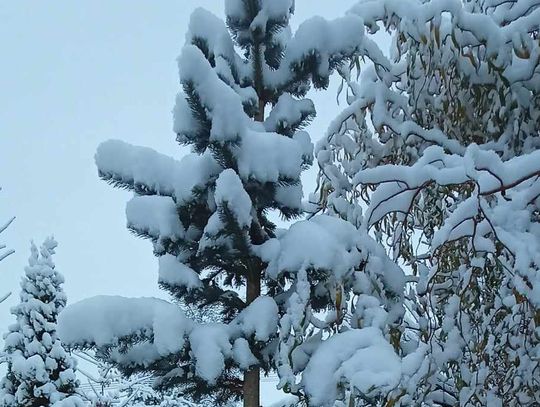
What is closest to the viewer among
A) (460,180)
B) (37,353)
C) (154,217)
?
(460,180)

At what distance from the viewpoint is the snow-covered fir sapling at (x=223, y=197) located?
93.4 inches

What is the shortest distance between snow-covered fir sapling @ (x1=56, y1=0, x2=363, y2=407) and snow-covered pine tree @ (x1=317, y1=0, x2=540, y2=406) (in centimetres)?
39

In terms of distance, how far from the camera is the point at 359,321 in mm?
2600

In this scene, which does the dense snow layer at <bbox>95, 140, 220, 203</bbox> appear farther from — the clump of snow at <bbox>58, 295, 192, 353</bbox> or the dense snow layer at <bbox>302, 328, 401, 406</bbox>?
the dense snow layer at <bbox>302, 328, 401, 406</bbox>

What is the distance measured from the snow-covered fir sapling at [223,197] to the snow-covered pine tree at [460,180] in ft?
1.28

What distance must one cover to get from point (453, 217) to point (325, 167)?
1.32 m

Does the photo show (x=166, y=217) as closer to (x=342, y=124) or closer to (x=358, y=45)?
(x=358, y=45)

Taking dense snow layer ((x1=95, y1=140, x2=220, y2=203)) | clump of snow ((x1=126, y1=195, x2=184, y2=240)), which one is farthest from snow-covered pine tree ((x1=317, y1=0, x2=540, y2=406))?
clump of snow ((x1=126, y1=195, x2=184, y2=240))

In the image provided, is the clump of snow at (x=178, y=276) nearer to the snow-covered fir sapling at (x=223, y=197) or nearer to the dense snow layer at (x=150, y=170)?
the snow-covered fir sapling at (x=223, y=197)

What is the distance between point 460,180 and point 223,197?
31.8 inches

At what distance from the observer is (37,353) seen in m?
11.1

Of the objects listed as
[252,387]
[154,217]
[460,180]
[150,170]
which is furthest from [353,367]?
[150,170]

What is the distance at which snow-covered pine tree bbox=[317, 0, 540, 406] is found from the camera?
2260 mm

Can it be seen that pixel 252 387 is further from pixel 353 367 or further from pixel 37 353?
pixel 37 353
